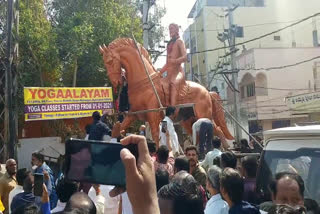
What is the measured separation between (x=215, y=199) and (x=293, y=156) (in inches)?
27.8

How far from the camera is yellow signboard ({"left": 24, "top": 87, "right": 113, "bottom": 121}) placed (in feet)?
39.0

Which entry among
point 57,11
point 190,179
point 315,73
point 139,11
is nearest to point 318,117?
point 315,73

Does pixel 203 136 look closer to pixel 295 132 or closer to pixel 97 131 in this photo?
pixel 97 131

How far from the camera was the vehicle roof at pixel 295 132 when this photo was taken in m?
2.76

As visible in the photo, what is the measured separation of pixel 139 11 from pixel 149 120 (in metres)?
13.6

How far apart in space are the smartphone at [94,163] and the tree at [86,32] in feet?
46.1

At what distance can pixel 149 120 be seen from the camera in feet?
30.6

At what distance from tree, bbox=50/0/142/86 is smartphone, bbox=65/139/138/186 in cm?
1406

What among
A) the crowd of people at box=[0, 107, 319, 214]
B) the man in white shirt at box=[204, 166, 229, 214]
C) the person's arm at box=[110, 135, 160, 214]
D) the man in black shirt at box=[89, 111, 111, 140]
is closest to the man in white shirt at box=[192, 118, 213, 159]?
the man in black shirt at box=[89, 111, 111, 140]

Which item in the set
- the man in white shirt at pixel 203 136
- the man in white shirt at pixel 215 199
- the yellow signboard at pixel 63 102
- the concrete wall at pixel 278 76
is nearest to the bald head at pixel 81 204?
the man in white shirt at pixel 215 199

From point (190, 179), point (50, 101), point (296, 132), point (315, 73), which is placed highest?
point (315, 73)

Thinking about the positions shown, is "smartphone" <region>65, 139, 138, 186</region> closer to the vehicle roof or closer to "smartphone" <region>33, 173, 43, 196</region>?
"smartphone" <region>33, 173, 43, 196</region>

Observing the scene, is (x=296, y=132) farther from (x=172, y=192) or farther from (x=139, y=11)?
(x=139, y=11)

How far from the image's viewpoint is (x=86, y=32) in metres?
15.9
